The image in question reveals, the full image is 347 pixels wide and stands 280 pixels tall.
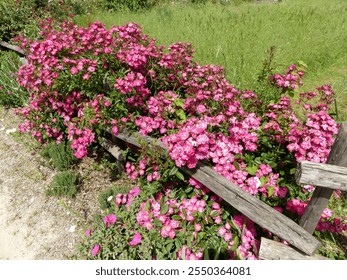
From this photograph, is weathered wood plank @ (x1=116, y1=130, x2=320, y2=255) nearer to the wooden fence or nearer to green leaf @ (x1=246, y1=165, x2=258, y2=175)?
the wooden fence

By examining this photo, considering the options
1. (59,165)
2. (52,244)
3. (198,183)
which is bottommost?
(52,244)

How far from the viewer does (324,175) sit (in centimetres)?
143

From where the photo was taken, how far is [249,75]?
438cm

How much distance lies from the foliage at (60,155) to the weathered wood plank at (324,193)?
273cm

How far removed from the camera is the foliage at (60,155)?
3217 millimetres

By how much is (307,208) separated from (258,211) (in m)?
0.33

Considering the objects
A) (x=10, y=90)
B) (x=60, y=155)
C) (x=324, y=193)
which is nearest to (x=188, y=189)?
(x=324, y=193)

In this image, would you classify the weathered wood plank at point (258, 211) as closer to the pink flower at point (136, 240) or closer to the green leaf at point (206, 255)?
the green leaf at point (206, 255)

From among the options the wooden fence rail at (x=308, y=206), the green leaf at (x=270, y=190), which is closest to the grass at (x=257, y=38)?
the green leaf at (x=270, y=190)

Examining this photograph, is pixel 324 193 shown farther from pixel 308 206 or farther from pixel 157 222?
pixel 157 222
